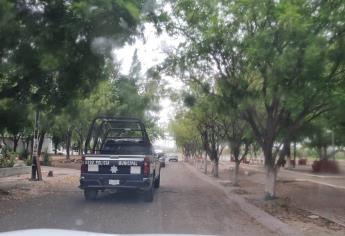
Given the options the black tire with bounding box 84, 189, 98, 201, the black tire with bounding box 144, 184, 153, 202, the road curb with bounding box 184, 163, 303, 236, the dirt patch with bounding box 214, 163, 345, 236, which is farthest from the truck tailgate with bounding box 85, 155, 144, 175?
the dirt patch with bounding box 214, 163, 345, 236

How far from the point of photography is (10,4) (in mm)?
11938

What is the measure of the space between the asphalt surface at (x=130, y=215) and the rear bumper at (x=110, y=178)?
1.76ft

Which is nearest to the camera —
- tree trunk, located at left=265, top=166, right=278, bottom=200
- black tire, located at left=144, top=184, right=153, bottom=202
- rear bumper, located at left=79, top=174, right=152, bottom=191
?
rear bumper, located at left=79, top=174, right=152, bottom=191

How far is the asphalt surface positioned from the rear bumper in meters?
0.54

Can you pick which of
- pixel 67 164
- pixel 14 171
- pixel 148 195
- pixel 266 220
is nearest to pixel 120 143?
pixel 148 195

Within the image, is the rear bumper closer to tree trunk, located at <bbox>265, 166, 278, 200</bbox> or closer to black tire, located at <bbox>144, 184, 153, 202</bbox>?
black tire, located at <bbox>144, 184, 153, 202</bbox>

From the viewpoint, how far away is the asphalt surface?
11.5m

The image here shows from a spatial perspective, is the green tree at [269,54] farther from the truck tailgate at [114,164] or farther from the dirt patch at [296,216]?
the truck tailgate at [114,164]

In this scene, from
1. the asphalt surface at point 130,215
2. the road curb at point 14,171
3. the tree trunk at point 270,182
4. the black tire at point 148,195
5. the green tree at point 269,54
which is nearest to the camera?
the asphalt surface at point 130,215

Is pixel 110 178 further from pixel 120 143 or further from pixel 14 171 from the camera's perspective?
pixel 14 171

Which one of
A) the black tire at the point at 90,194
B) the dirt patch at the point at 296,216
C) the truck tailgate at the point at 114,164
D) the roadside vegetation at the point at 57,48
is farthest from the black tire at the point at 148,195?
A: the roadside vegetation at the point at 57,48

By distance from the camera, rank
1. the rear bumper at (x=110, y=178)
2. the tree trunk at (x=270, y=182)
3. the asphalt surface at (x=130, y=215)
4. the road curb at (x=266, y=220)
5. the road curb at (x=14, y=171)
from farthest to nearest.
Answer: the road curb at (x=14, y=171), the tree trunk at (x=270, y=182), the rear bumper at (x=110, y=178), the road curb at (x=266, y=220), the asphalt surface at (x=130, y=215)

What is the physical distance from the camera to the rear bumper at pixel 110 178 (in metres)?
16.6

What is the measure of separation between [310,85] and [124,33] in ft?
16.9
